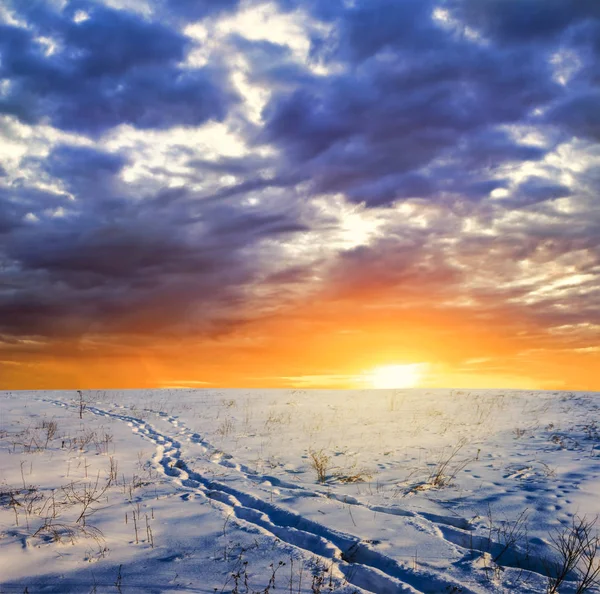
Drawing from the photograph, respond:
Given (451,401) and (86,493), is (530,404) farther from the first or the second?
(86,493)

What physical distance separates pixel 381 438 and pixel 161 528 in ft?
23.9

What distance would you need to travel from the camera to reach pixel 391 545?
201 inches

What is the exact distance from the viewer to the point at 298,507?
256 inches

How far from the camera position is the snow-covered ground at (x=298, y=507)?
4.51 meters

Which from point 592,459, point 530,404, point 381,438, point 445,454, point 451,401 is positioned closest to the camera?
point 592,459

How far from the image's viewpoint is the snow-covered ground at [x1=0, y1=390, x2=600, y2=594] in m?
4.51

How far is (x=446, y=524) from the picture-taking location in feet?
19.1

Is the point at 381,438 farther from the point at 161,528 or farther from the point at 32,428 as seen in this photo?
the point at 32,428

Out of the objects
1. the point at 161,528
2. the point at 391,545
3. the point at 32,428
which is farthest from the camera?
the point at 32,428

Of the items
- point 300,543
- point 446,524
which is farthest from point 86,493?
point 446,524

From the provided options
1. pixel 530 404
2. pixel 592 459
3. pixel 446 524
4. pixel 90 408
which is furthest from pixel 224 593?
pixel 90 408

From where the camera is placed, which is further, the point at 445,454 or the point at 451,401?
the point at 451,401

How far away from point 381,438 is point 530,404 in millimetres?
9074

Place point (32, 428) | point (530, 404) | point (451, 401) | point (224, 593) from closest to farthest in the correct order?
point (224, 593), point (32, 428), point (530, 404), point (451, 401)
